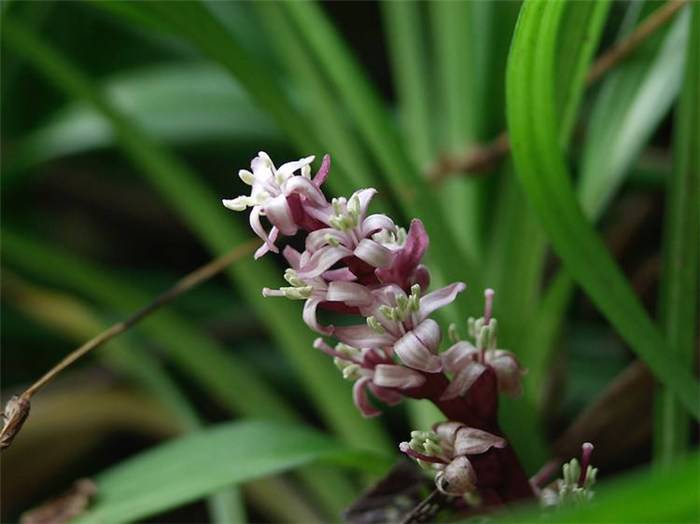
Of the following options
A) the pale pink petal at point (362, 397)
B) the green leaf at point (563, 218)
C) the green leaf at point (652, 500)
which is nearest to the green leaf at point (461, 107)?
the green leaf at point (563, 218)

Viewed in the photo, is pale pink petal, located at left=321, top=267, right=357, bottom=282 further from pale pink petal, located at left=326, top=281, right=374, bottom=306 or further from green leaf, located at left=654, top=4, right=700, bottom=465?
green leaf, located at left=654, top=4, right=700, bottom=465

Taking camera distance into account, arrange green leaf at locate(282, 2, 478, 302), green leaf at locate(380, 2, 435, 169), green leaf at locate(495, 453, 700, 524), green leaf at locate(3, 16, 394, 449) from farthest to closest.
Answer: green leaf at locate(380, 2, 435, 169) < green leaf at locate(3, 16, 394, 449) < green leaf at locate(282, 2, 478, 302) < green leaf at locate(495, 453, 700, 524)

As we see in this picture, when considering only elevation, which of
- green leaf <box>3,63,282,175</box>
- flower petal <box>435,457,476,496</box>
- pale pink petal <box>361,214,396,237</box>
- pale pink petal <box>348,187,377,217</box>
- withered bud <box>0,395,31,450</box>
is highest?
green leaf <box>3,63,282,175</box>

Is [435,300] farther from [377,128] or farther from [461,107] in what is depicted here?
[461,107]

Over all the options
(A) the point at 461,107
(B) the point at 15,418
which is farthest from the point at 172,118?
(B) the point at 15,418

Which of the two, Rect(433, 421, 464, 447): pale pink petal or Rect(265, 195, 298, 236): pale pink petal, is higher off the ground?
Rect(265, 195, 298, 236): pale pink petal

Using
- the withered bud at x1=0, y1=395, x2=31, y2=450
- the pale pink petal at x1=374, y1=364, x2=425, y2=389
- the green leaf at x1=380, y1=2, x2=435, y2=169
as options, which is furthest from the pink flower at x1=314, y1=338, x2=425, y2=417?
the green leaf at x1=380, y1=2, x2=435, y2=169
